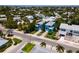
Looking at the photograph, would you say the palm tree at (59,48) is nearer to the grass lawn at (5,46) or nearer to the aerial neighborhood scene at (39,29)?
the aerial neighborhood scene at (39,29)

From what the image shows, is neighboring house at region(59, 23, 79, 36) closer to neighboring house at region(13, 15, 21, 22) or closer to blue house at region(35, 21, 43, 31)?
blue house at region(35, 21, 43, 31)

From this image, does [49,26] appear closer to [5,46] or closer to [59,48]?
[59,48]

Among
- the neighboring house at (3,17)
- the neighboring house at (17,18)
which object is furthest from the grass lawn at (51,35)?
the neighboring house at (3,17)

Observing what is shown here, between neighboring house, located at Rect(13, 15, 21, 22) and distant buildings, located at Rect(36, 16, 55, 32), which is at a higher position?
neighboring house, located at Rect(13, 15, 21, 22)

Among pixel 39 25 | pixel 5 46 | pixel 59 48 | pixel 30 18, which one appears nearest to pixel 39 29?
pixel 39 25

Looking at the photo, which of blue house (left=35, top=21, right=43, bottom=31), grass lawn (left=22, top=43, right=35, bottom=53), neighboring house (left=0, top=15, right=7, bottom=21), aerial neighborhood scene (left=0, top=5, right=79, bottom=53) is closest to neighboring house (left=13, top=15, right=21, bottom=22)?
aerial neighborhood scene (left=0, top=5, right=79, bottom=53)

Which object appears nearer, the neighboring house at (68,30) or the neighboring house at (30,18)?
the neighboring house at (68,30)
